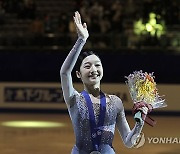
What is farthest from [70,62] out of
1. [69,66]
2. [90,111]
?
[90,111]

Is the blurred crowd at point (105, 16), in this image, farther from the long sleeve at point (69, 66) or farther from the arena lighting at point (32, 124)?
the long sleeve at point (69, 66)

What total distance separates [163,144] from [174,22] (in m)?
5.76

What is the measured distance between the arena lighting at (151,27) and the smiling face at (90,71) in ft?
37.1

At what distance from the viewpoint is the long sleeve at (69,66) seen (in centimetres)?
358

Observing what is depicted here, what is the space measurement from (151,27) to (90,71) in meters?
11.7

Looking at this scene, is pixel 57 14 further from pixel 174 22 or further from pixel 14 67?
pixel 174 22

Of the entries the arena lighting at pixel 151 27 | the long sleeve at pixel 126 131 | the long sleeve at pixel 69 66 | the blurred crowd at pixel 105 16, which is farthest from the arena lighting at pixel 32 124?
the long sleeve at pixel 69 66

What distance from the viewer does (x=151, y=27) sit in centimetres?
1515

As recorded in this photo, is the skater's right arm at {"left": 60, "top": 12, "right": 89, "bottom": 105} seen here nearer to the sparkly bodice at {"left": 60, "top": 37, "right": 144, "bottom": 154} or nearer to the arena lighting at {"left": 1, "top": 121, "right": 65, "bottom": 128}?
the sparkly bodice at {"left": 60, "top": 37, "right": 144, "bottom": 154}

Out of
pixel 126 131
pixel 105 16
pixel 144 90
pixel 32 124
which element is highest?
pixel 144 90

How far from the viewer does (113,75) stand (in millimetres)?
15984

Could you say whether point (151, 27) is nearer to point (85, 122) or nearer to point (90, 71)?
point (90, 71)

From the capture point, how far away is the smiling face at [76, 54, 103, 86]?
3.70m

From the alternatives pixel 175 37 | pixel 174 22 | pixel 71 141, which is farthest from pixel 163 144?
pixel 174 22
